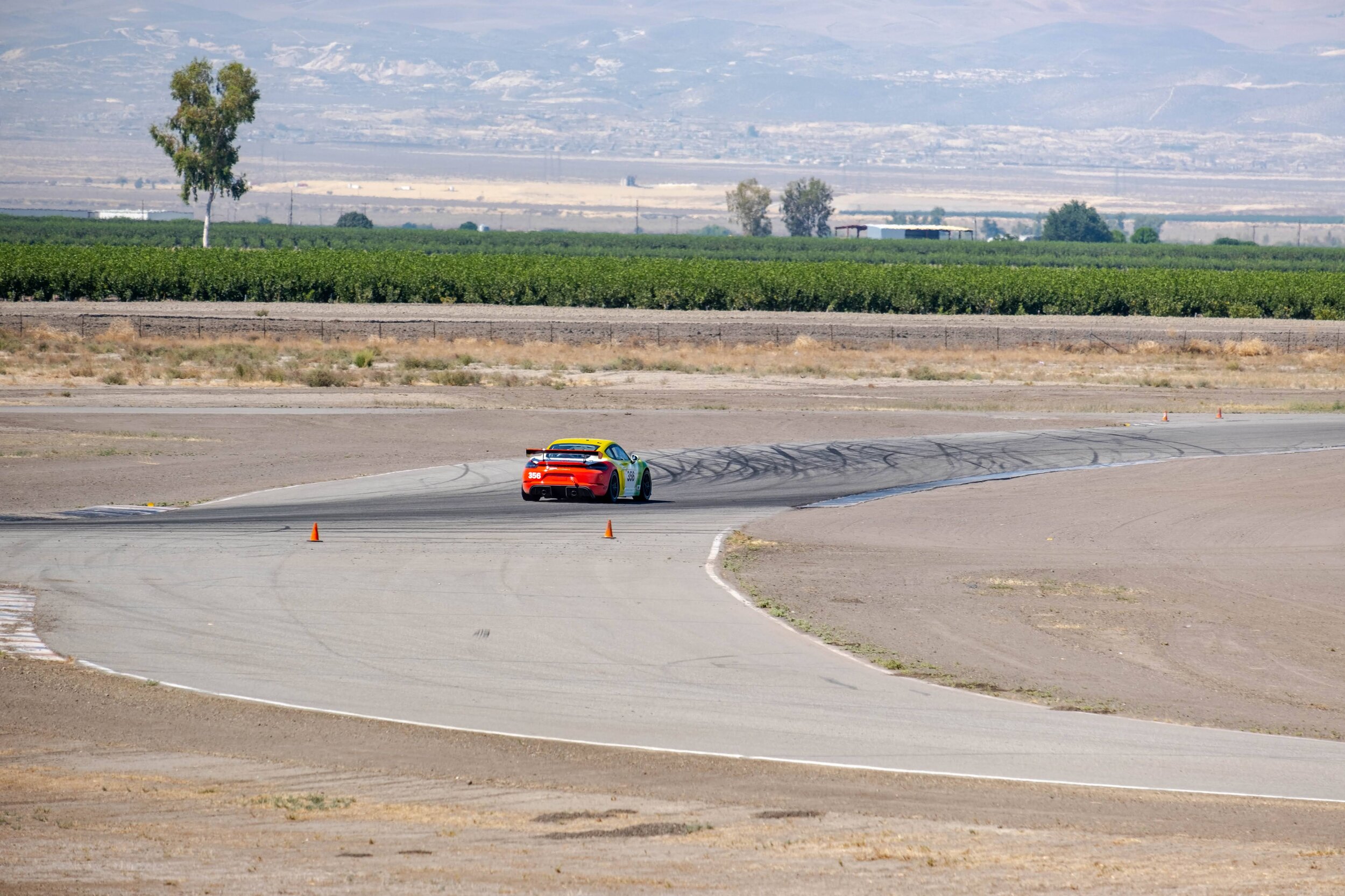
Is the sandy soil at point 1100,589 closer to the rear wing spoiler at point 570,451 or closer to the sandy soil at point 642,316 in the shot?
the rear wing spoiler at point 570,451

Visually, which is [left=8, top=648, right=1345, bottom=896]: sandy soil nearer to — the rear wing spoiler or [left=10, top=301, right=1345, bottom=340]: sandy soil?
the rear wing spoiler

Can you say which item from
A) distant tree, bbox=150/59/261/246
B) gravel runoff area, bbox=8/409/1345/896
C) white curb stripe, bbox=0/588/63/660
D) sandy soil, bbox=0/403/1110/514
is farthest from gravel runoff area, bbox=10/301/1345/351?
A: gravel runoff area, bbox=8/409/1345/896

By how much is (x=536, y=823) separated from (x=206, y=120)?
12770 cm

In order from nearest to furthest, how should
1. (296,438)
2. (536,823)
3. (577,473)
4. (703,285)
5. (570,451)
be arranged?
(536,823), (577,473), (570,451), (296,438), (703,285)

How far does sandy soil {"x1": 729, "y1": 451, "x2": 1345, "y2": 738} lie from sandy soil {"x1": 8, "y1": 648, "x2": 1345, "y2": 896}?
12.4ft

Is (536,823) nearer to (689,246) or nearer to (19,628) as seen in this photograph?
(19,628)

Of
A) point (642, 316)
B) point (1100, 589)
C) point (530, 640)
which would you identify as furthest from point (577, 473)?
point (642, 316)

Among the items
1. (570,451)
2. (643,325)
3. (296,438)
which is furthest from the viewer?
(643,325)

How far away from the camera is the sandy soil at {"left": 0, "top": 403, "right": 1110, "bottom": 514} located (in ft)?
101

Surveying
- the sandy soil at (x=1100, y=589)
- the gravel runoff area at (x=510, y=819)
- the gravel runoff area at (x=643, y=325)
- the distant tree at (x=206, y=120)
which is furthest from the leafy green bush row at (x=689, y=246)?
the gravel runoff area at (x=510, y=819)

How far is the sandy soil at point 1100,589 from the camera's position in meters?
16.8

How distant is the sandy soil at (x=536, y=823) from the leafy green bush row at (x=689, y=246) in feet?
388

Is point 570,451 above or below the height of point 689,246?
below

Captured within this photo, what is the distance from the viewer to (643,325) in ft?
250
